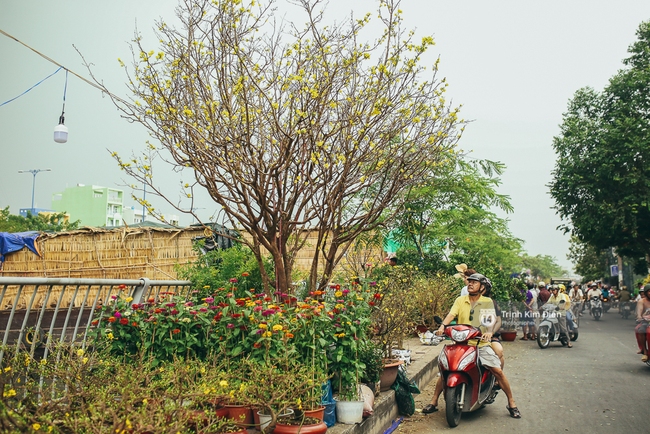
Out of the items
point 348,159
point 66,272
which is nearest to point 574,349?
point 348,159

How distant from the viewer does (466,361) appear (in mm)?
6742

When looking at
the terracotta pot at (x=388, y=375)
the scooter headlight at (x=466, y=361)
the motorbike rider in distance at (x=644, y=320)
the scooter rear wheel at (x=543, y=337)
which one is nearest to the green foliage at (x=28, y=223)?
the scooter rear wheel at (x=543, y=337)

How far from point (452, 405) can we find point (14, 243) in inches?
625

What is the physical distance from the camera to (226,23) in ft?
22.1

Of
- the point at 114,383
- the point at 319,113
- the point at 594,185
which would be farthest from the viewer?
the point at 594,185

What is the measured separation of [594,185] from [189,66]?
26143mm

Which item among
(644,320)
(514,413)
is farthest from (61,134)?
(644,320)

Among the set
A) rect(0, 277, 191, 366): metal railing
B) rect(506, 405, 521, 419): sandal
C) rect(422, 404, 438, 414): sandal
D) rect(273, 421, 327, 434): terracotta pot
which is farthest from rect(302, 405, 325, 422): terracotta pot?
rect(506, 405, 521, 419): sandal

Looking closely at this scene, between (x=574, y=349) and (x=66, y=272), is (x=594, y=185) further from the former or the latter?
(x=66, y=272)

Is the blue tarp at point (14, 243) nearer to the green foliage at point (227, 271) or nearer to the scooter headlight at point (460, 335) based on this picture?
the green foliage at point (227, 271)

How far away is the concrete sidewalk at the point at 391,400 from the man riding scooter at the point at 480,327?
80cm

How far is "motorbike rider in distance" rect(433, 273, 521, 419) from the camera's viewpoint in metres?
7.07

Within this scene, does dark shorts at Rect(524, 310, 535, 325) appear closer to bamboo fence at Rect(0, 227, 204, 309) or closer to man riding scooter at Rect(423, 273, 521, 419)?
bamboo fence at Rect(0, 227, 204, 309)

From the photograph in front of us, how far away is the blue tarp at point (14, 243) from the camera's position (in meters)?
17.8
